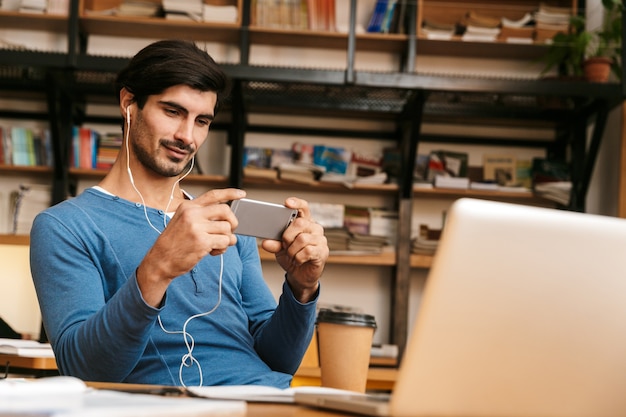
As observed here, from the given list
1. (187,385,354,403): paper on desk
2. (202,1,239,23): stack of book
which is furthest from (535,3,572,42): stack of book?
(187,385,354,403): paper on desk

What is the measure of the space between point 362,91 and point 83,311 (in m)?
3.16

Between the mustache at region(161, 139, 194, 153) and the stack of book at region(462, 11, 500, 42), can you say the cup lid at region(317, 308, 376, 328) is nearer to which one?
the mustache at region(161, 139, 194, 153)

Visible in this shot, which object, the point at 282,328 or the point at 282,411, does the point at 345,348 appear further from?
the point at 282,411

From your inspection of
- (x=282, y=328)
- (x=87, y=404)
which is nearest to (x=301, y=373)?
(x=282, y=328)

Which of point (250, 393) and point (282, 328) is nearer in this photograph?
point (250, 393)

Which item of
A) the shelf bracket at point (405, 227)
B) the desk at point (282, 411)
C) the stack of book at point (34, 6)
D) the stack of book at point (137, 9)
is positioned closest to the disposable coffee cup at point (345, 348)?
the desk at point (282, 411)

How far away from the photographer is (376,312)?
15.2 feet

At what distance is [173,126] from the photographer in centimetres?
165

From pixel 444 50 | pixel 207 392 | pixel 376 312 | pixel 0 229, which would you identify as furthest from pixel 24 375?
pixel 444 50

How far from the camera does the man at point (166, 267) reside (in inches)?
49.2

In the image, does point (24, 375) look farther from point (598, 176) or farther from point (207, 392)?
point (598, 176)

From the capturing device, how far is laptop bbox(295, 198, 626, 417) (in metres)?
0.74

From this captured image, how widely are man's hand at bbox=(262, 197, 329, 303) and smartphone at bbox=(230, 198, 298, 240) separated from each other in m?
0.01

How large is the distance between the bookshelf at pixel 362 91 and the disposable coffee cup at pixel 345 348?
8.36ft
